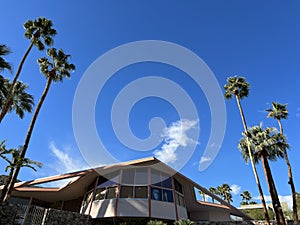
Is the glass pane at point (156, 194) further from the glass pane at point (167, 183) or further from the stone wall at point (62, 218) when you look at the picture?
the stone wall at point (62, 218)

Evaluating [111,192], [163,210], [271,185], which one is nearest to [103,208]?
[111,192]

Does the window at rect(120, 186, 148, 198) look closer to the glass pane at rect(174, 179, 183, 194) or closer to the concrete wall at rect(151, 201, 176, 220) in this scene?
the concrete wall at rect(151, 201, 176, 220)

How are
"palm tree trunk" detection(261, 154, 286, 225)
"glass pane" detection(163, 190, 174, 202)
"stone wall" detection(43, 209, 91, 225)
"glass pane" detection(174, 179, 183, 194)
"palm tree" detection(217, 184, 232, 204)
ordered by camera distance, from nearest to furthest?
"stone wall" detection(43, 209, 91, 225), "glass pane" detection(163, 190, 174, 202), "glass pane" detection(174, 179, 183, 194), "palm tree trunk" detection(261, 154, 286, 225), "palm tree" detection(217, 184, 232, 204)

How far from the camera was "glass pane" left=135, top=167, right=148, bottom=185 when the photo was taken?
16094mm

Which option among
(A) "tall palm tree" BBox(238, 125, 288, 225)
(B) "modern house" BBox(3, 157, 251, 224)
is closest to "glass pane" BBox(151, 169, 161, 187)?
(B) "modern house" BBox(3, 157, 251, 224)

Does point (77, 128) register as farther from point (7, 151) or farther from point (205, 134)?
point (205, 134)

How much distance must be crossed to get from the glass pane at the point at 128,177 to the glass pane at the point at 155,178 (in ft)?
4.89

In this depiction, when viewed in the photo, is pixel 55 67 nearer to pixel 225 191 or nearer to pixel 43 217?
pixel 43 217

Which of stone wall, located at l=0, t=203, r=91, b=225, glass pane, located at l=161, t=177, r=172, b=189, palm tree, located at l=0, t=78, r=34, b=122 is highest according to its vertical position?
palm tree, located at l=0, t=78, r=34, b=122

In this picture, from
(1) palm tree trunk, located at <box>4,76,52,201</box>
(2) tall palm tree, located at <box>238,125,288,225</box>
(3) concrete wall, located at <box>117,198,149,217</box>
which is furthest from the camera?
(2) tall palm tree, located at <box>238,125,288,225</box>

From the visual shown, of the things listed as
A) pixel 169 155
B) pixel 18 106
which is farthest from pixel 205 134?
pixel 18 106

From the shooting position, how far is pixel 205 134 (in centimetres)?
1691

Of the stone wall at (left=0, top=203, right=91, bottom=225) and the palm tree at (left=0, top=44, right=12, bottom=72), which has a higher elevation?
the palm tree at (left=0, top=44, right=12, bottom=72)

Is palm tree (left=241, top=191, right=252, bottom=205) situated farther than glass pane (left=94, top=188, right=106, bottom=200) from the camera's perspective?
Yes
